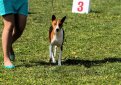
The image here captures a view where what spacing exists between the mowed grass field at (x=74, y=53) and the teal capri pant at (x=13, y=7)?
0.93m

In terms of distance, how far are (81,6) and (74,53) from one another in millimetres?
7213

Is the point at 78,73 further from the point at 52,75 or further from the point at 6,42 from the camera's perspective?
the point at 6,42

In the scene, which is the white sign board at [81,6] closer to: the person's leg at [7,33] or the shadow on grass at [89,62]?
the shadow on grass at [89,62]

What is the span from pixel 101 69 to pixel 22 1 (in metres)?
1.74

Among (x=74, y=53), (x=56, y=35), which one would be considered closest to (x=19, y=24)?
(x=56, y=35)

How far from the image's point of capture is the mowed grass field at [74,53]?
7.03 metres

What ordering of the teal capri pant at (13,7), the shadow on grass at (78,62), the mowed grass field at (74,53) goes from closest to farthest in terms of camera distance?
the mowed grass field at (74,53) → the teal capri pant at (13,7) → the shadow on grass at (78,62)

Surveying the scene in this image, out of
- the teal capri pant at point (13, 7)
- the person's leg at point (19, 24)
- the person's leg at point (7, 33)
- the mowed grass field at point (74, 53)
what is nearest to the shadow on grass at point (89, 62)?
the mowed grass field at point (74, 53)

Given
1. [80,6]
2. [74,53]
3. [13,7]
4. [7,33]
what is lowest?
[74,53]

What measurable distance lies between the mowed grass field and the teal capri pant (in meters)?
0.93

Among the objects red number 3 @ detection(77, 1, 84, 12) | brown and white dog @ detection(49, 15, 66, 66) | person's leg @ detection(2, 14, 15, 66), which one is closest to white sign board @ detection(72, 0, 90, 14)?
red number 3 @ detection(77, 1, 84, 12)

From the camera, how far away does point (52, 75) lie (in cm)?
721

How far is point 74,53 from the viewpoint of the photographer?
9477 mm

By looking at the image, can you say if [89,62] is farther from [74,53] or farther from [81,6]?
[81,6]
